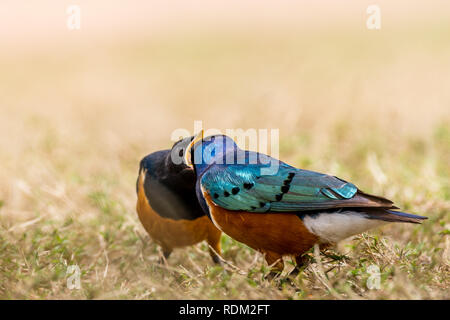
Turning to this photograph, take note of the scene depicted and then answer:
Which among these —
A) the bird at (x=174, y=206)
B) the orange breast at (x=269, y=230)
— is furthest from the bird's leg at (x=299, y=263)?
the bird at (x=174, y=206)

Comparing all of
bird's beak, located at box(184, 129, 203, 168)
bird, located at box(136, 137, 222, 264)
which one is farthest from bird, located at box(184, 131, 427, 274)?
bird, located at box(136, 137, 222, 264)

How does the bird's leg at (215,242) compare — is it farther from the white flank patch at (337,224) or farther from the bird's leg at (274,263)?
the white flank patch at (337,224)

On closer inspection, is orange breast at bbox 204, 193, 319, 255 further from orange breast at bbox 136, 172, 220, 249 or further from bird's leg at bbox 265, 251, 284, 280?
orange breast at bbox 136, 172, 220, 249

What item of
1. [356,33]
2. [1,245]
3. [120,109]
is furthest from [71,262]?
[356,33]

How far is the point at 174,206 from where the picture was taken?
14.8ft

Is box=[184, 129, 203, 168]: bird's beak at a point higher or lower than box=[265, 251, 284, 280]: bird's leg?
higher

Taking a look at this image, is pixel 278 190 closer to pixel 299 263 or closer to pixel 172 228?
pixel 299 263

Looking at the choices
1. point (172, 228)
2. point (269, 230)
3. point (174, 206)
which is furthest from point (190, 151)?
point (269, 230)

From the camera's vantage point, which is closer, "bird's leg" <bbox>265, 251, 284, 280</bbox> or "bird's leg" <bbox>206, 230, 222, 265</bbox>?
"bird's leg" <bbox>265, 251, 284, 280</bbox>

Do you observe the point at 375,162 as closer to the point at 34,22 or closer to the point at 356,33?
the point at 356,33

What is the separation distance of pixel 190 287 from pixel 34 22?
41.4ft

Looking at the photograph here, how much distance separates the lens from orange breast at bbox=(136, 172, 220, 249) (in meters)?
4.49

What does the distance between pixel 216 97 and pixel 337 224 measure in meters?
6.40
